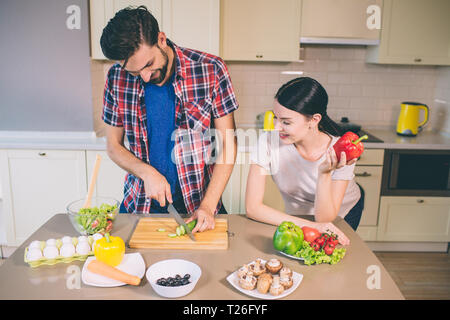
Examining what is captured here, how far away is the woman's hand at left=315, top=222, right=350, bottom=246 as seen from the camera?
151cm

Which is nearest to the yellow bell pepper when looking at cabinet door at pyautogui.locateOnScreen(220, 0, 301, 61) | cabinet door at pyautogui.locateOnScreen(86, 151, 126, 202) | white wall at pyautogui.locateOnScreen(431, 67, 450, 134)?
cabinet door at pyautogui.locateOnScreen(86, 151, 126, 202)

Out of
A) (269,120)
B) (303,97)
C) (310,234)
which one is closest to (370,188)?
(269,120)

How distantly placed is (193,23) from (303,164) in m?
1.63

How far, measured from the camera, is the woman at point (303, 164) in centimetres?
171

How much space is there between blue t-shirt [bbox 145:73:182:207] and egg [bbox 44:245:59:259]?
660 millimetres

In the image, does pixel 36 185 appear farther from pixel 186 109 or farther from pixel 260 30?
pixel 260 30

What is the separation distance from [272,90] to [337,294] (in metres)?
2.65

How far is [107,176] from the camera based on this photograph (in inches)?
123

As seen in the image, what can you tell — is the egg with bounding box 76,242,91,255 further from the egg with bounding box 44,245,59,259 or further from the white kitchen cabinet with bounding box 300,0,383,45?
the white kitchen cabinet with bounding box 300,0,383,45

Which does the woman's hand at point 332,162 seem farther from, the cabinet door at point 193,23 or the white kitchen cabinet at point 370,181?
the cabinet door at point 193,23

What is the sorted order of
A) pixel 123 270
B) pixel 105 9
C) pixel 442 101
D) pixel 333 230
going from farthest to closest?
pixel 442 101 < pixel 105 9 < pixel 333 230 < pixel 123 270

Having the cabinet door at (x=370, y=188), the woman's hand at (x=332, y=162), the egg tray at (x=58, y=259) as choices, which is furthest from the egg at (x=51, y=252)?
the cabinet door at (x=370, y=188)
